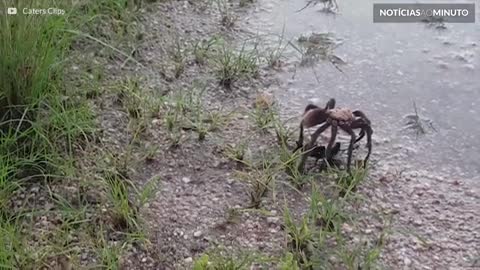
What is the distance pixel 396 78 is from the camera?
234cm

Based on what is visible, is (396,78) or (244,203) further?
(396,78)

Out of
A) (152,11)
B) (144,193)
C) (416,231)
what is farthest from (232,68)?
(416,231)

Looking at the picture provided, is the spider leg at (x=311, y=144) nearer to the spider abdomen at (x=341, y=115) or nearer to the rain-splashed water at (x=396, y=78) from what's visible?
the spider abdomen at (x=341, y=115)

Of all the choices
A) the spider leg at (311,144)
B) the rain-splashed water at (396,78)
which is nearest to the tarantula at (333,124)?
the spider leg at (311,144)

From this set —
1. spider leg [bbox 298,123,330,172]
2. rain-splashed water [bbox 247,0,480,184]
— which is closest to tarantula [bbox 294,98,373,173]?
spider leg [bbox 298,123,330,172]

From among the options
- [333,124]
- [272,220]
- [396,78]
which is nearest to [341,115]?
[333,124]

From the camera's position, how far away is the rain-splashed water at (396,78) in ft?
6.79

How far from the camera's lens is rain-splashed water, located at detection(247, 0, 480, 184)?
2070mm

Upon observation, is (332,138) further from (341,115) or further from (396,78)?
(396,78)

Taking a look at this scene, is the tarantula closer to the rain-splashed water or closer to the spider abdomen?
the spider abdomen

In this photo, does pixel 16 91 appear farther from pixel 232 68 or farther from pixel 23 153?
pixel 232 68

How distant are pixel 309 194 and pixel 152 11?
97 cm

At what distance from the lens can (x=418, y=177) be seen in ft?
6.42

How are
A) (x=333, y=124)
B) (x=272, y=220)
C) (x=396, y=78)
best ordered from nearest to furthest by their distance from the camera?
(x=272, y=220)
(x=333, y=124)
(x=396, y=78)
